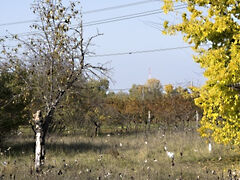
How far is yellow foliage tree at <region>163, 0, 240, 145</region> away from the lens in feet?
24.5

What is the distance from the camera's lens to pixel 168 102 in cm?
2783

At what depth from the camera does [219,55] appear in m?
7.74

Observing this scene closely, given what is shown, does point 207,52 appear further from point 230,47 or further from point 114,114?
point 114,114

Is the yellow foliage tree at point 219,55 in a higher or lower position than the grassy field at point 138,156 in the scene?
higher

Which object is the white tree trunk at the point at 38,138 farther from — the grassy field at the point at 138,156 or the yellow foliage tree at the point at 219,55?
the yellow foliage tree at the point at 219,55

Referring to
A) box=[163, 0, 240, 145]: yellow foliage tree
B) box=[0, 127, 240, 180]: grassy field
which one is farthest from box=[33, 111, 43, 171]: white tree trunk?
box=[163, 0, 240, 145]: yellow foliage tree

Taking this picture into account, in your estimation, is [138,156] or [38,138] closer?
[38,138]

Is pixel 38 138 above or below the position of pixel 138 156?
above

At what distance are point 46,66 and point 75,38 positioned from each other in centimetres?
120

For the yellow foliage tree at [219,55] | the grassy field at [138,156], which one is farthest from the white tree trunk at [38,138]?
the yellow foliage tree at [219,55]

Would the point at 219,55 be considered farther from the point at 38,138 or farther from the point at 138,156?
the point at 138,156

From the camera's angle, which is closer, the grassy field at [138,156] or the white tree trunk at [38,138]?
the white tree trunk at [38,138]

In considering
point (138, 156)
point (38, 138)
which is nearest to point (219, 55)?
point (38, 138)

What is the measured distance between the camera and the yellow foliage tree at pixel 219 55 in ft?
24.5
